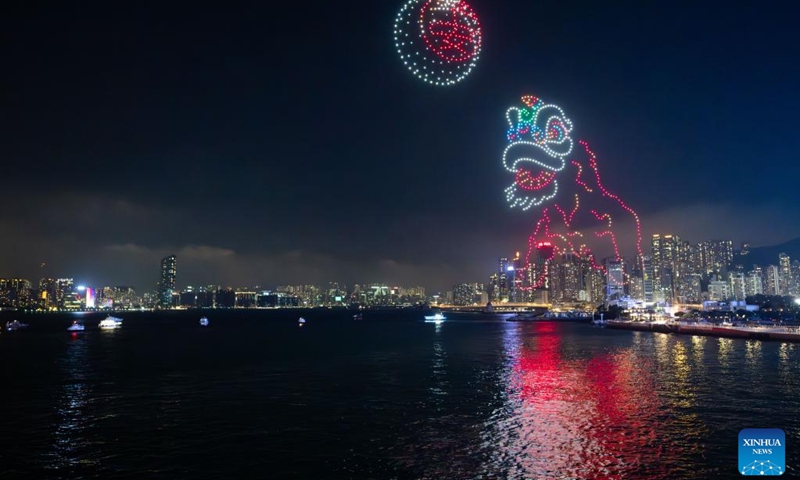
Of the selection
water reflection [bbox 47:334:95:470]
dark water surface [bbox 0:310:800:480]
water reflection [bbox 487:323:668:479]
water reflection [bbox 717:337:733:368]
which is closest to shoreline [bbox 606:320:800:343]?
water reflection [bbox 717:337:733:368]

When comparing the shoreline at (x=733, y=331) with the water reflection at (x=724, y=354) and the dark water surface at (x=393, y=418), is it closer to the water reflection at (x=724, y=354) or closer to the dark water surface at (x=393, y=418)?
the water reflection at (x=724, y=354)

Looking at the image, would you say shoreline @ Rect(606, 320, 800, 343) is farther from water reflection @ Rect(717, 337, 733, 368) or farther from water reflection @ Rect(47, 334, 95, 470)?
water reflection @ Rect(47, 334, 95, 470)

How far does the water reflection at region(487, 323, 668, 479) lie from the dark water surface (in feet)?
0.37

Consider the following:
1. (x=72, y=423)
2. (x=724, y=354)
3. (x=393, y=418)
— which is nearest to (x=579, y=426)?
(x=393, y=418)

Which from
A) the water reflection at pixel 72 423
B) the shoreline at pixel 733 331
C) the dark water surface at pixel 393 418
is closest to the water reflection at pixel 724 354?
the dark water surface at pixel 393 418

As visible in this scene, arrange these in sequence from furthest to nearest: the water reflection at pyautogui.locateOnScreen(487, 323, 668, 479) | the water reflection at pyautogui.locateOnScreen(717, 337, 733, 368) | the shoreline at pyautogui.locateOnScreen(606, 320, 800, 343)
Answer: the shoreline at pyautogui.locateOnScreen(606, 320, 800, 343) < the water reflection at pyautogui.locateOnScreen(717, 337, 733, 368) < the water reflection at pyautogui.locateOnScreen(487, 323, 668, 479)

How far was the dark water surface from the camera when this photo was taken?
69.9ft

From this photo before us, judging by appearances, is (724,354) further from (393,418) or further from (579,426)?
(393,418)

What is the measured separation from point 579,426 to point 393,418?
388 inches

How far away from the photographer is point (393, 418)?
2961 centimetres

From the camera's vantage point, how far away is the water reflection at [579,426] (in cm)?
2097

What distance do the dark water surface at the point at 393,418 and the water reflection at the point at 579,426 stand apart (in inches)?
4.4

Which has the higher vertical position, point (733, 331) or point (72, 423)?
point (72, 423)

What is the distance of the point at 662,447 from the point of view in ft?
77.6
